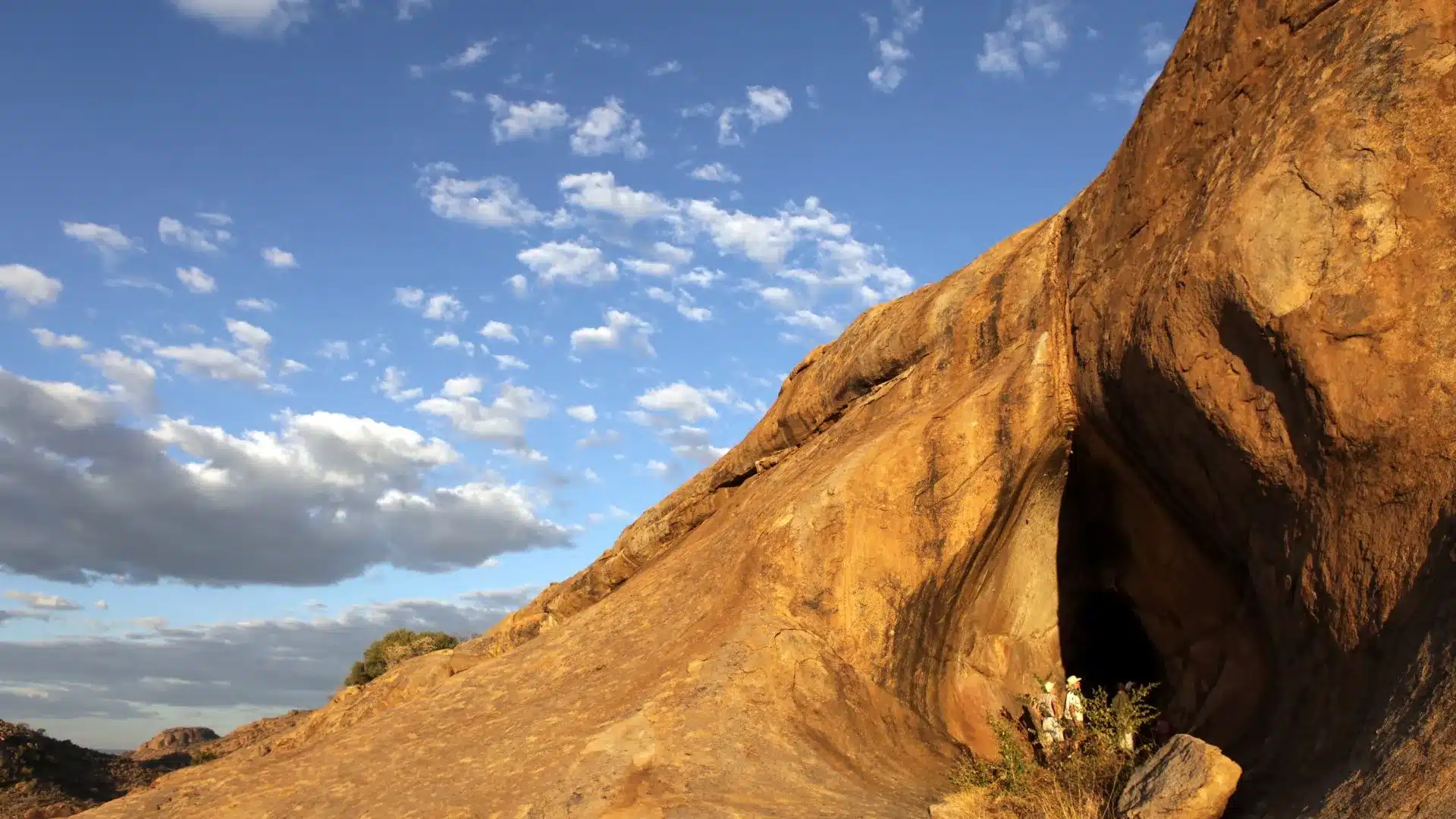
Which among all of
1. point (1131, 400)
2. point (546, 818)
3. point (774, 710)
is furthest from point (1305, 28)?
point (546, 818)

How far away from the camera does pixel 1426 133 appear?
23.1 ft

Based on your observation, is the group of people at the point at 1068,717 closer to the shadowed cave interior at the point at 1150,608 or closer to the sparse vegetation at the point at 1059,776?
the sparse vegetation at the point at 1059,776

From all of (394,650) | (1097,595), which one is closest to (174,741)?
(394,650)

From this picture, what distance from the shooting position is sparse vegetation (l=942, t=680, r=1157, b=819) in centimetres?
792

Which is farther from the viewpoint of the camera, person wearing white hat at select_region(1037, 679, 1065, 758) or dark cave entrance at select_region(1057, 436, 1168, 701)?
dark cave entrance at select_region(1057, 436, 1168, 701)

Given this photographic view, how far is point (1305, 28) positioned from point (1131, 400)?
3.56 meters

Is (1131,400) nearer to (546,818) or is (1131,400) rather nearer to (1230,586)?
(1230,586)

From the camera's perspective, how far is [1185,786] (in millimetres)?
6590

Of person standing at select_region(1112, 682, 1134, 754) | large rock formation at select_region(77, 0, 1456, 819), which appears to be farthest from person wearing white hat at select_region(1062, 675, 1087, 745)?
large rock formation at select_region(77, 0, 1456, 819)

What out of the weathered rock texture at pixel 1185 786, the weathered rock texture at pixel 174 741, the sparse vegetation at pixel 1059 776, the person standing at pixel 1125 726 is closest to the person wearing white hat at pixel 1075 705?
the sparse vegetation at pixel 1059 776

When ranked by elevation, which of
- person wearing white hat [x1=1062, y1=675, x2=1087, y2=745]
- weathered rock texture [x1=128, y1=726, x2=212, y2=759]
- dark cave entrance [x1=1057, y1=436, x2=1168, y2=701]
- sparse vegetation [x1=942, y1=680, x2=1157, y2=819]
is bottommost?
sparse vegetation [x1=942, y1=680, x2=1157, y2=819]

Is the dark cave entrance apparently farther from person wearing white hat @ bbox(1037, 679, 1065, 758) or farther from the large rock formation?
person wearing white hat @ bbox(1037, 679, 1065, 758)

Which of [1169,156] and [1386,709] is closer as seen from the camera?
[1386,709]

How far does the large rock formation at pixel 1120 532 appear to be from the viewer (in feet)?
22.2
